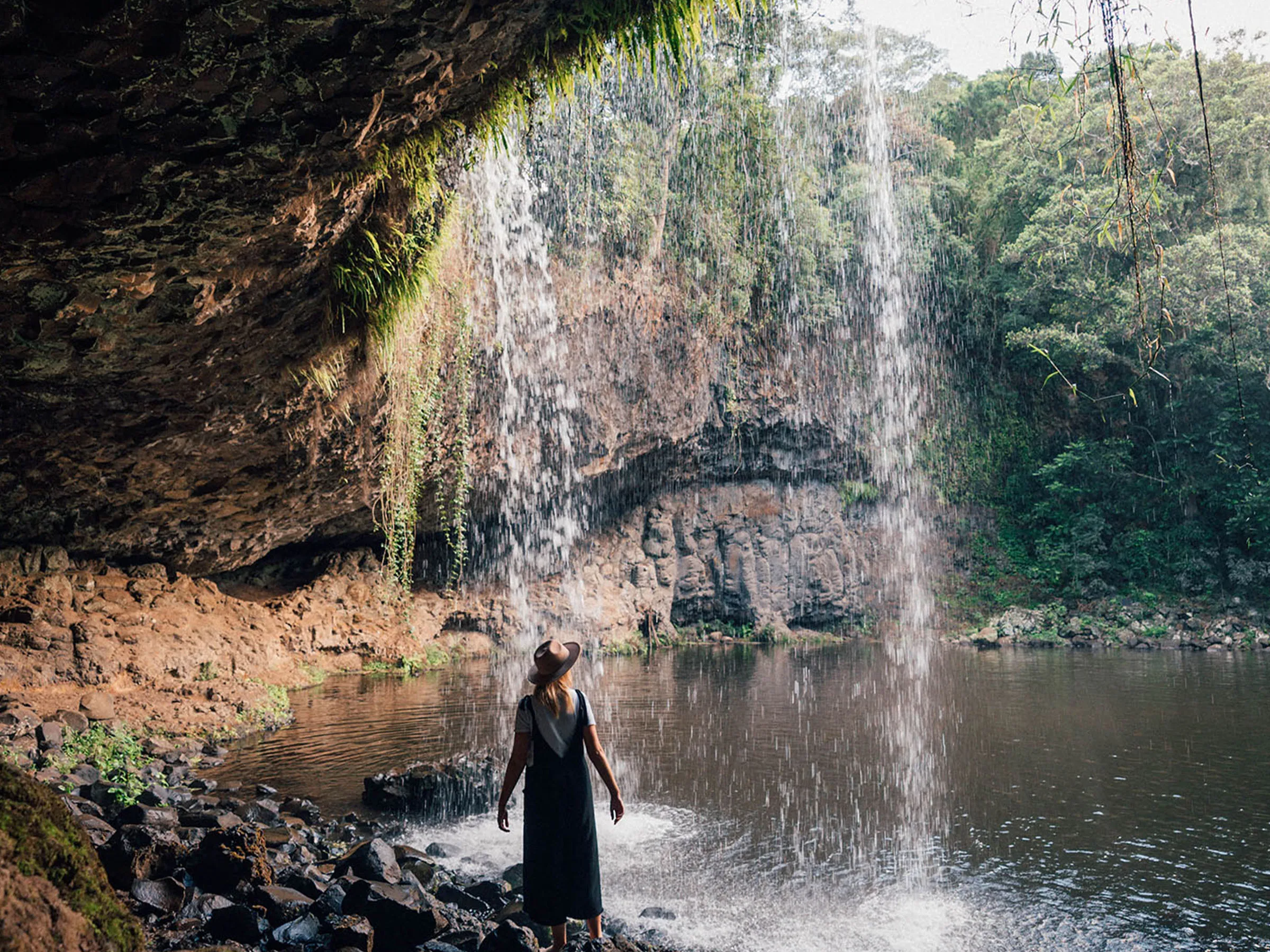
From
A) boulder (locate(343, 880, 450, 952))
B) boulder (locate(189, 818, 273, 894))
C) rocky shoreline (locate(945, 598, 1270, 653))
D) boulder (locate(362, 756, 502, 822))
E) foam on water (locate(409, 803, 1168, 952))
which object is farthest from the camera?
rocky shoreline (locate(945, 598, 1270, 653))

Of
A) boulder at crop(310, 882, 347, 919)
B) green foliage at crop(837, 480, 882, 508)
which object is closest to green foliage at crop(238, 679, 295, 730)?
boulder at crop(310, 882, 347, 919)

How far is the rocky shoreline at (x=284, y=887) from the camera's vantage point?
3.53 meters

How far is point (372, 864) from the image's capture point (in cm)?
457

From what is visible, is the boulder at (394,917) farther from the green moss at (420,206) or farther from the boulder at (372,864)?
the green moss at (420,206)

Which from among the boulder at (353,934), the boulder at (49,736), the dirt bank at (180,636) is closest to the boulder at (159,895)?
the boulder at (353,934)

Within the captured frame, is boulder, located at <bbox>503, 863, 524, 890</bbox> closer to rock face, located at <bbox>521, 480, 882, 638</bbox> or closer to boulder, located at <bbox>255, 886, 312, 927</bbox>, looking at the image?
boulder, located at <bbox>255, 886, 312, 927</bbox>

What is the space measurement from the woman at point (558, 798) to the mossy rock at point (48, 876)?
5.53 ft

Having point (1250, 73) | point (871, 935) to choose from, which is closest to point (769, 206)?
point (1250, 73)

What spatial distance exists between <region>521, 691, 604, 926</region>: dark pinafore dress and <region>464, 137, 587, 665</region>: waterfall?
9.59 meters

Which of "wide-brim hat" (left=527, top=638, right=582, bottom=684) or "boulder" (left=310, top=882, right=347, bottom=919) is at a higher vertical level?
"wide-brim hat" (left=527, top=638, right=582, bottom=684)

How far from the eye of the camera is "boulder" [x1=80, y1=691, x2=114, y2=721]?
8375 mm

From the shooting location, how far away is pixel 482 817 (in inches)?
260

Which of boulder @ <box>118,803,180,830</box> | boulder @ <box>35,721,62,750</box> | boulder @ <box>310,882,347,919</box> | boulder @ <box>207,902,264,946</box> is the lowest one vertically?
boulder @ <box>310,882,347,919</box>

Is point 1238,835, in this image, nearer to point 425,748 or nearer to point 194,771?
point 425,748
